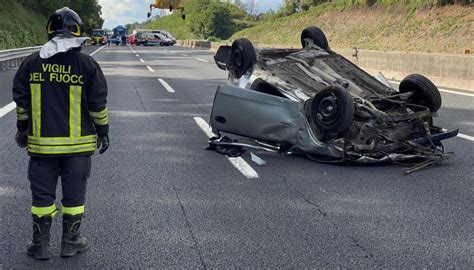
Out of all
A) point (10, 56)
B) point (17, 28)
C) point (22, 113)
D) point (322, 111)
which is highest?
point (22, 113)

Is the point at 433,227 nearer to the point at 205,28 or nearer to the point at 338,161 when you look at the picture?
the point at 338,161

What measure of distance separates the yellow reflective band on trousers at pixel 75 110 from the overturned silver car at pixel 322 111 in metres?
→ 3.01

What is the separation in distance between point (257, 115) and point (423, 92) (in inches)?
83.7

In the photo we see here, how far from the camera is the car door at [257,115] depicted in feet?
19.6

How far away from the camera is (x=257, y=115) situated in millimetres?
6152

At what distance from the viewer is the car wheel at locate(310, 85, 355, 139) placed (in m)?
5.57

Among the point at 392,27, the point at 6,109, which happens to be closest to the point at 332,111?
the point at 6,109

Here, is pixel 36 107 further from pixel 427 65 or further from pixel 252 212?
pixel 427 65

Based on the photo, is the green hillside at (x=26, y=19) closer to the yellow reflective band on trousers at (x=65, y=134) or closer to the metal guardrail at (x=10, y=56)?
the metal guardrail at (x=10, y=56)

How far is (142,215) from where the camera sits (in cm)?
434

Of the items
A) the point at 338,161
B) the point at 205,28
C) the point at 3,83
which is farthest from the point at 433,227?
the point at 205,28

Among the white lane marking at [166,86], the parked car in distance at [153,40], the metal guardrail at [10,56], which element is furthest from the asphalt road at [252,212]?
the parked car in distance at [153,40]

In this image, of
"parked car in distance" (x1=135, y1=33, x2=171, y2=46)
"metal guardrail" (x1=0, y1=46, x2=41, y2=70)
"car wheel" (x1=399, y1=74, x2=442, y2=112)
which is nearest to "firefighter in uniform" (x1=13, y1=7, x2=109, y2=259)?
"car wheel" (x1=399, y1=74, x2=442, y2=112)

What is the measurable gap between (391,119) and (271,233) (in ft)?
8.22
